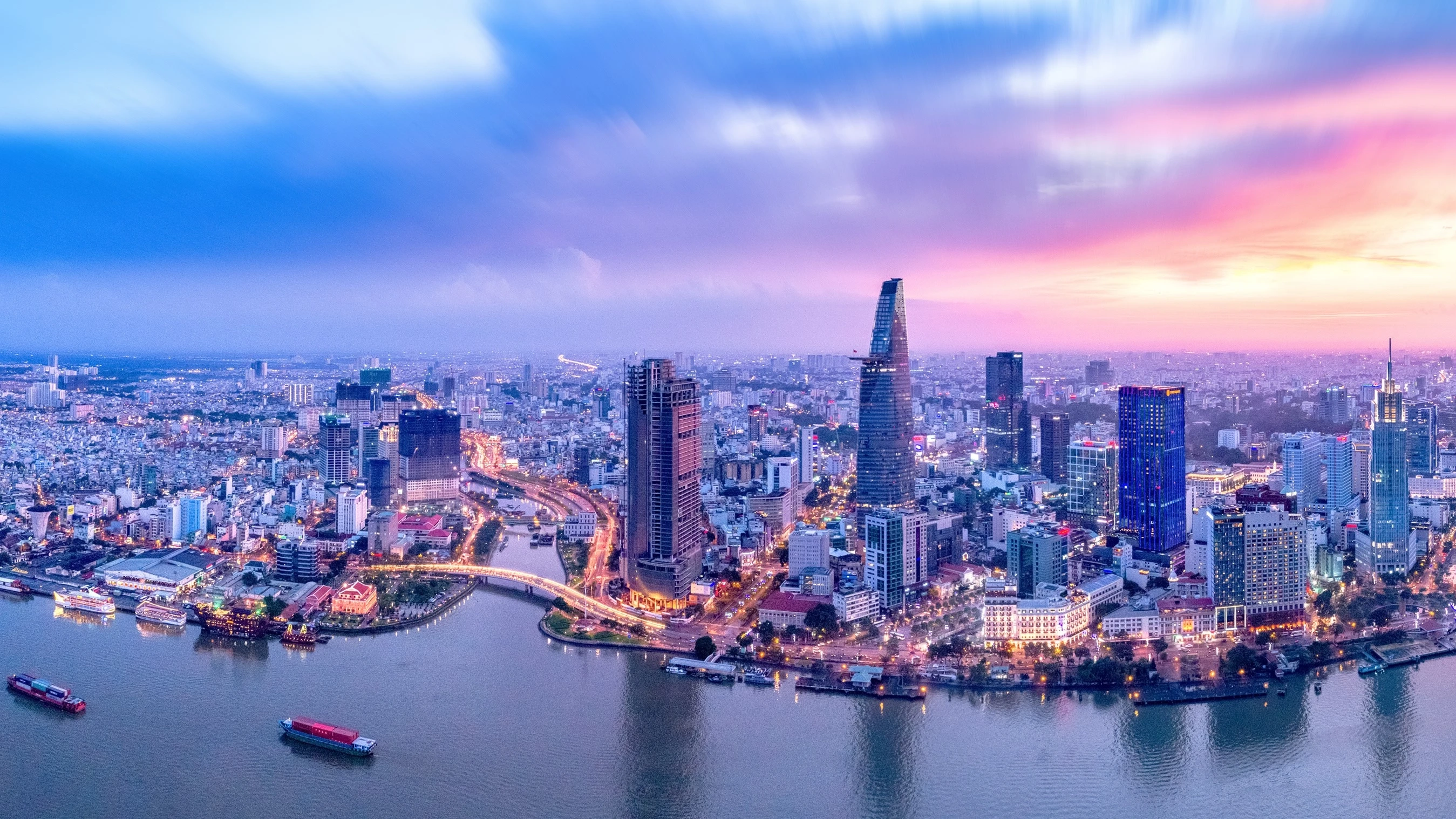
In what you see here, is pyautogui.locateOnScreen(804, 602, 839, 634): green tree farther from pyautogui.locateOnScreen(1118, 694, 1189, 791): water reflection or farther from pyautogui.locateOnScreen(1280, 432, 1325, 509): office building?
pyautogui.locateOnScreen(1280, 432, 1325, 509): office building

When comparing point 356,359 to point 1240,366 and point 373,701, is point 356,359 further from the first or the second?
point 373,701

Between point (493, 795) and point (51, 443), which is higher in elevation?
point (51, 443)

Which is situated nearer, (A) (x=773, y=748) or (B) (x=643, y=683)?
(A) (x=773, y=748)

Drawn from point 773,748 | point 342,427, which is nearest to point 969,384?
point 342,427

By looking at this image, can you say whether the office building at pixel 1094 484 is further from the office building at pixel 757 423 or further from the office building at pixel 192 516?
the office building at pixel 192 516

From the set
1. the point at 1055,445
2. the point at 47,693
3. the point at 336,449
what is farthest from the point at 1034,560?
the point at 336,449

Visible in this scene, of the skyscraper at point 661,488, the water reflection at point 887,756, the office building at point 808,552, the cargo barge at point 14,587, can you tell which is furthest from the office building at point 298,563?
the water reflection at point 887,756

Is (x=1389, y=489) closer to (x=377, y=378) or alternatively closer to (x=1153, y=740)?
(x=1153, y=740)

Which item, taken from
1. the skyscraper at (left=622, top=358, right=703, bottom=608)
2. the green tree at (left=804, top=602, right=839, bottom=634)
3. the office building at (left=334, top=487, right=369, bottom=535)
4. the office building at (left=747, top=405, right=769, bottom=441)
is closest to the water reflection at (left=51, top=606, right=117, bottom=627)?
the office building at (left=334, top=487, right=369, bottom=535)
